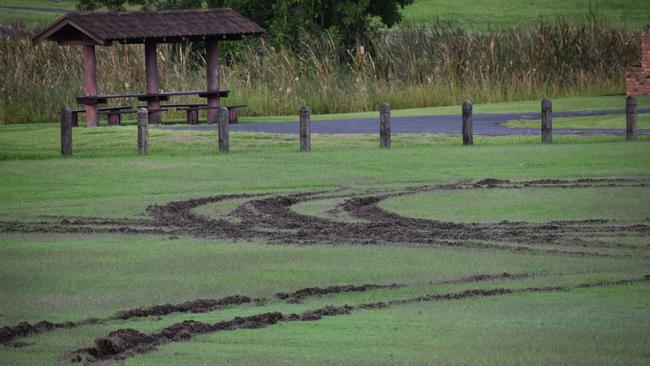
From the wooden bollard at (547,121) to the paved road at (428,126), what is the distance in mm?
2115

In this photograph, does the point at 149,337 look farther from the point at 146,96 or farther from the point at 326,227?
the point at 146,96

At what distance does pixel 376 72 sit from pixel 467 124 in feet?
57.3

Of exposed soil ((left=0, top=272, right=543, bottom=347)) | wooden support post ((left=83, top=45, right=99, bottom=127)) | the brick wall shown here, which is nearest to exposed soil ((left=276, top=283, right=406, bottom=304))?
exposed soil ((left=0, top=272, right=543, bottom=347))

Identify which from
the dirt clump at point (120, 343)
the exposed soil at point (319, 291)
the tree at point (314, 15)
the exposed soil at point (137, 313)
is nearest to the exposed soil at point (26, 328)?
the exposed soil at point (137, 313)

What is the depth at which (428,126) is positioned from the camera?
33.7 m

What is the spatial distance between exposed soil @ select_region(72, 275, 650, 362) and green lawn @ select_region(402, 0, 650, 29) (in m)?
66.7

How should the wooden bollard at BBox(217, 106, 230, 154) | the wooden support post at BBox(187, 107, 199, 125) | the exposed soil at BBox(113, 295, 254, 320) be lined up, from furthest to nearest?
the wooden support post at BBox(187, 107, 199, 125) → the wooden bollard at BBox(217, 106, 230, 154) → the exposed soil at BBox(113, 295, 254, 320)

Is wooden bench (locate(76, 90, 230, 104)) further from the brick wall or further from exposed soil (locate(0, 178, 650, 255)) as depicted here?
exposed soil (locate(0, 178, 650, 255))

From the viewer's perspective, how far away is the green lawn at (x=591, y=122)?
108 ft

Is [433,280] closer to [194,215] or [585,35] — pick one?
[194,215]

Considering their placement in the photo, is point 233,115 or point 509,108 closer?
point 233,115

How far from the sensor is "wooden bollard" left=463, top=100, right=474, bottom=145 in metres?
28.1

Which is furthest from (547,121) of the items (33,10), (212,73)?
(33,10)

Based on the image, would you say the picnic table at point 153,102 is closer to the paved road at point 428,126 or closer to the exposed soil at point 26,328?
the paved road at point 428,126
